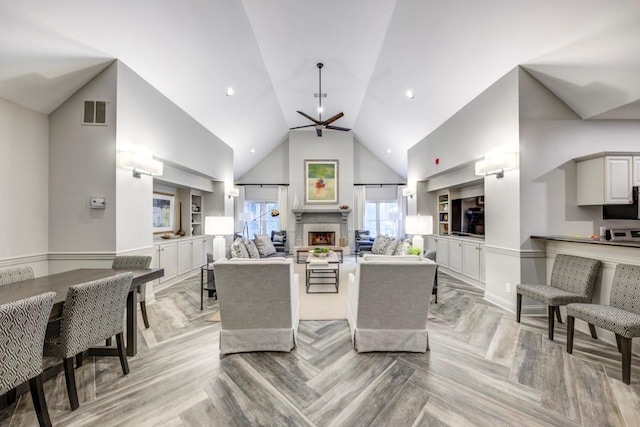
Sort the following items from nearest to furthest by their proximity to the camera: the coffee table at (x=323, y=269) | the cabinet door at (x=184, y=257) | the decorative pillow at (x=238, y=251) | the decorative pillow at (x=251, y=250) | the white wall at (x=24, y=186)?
1. the white wall at (x=24, y=186)
2. the coffee table at (x=323, y=269)
3. the decorative pillow at (x=238, y=251)
4. the cabinet door at (x=184, y=257)
5. the decorative pillow at (x=251, y=250)

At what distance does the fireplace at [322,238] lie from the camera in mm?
8869

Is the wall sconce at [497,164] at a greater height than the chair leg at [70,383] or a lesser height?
greater

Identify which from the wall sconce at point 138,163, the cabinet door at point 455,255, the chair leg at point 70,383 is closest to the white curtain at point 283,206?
the cabinet door at point 455,255

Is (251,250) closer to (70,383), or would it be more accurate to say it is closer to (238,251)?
(238,251)

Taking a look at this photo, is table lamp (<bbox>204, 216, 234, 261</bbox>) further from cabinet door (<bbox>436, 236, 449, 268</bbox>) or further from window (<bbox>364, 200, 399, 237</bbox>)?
window (<bbox>364, 200, 399, 237</bbox>)

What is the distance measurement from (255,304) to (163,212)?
168 inches

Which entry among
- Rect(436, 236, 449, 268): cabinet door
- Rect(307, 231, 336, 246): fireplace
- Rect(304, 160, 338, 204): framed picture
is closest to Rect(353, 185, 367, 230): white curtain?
Rect(304, 160, 338, 204): framed picture

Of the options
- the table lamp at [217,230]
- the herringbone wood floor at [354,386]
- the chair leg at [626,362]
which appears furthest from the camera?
the table lamp at [217,230]

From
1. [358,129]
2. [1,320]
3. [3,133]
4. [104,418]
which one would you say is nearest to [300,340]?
[104,418]

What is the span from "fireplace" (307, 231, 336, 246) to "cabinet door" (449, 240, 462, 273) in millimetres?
3903

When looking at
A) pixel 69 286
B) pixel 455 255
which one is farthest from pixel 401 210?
pixel 69 286

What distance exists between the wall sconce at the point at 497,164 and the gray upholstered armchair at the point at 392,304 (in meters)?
2.18

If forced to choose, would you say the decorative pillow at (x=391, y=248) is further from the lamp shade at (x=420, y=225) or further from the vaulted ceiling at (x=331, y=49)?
the vaulted ceiling at (x=331, y=49)

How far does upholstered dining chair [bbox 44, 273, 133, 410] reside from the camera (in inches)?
68.9
